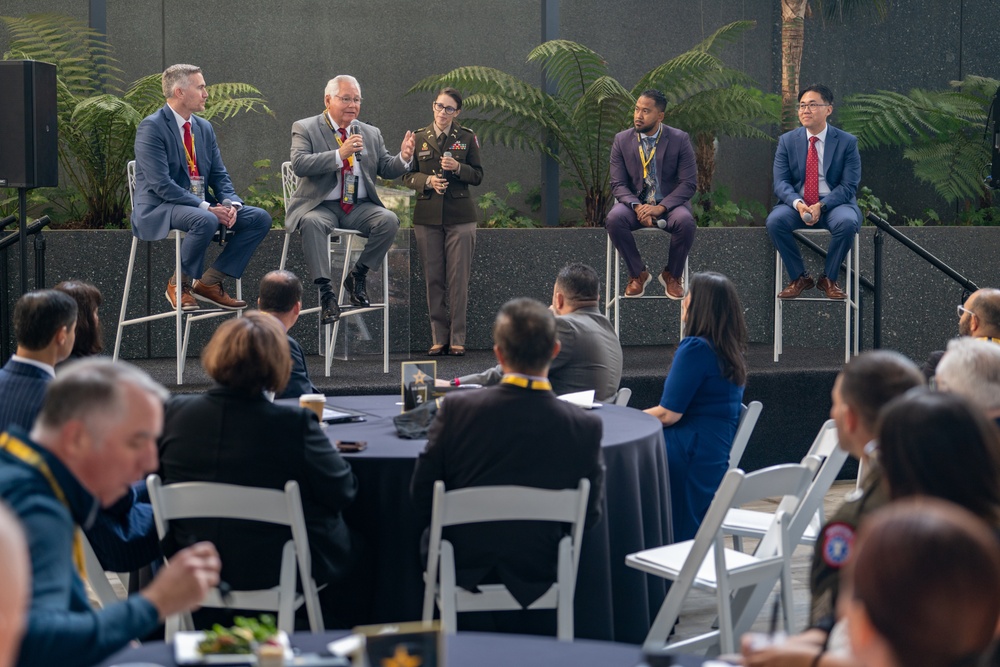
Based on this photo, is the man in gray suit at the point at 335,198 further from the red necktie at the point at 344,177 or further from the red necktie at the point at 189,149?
the red necktie at the point at 189,149

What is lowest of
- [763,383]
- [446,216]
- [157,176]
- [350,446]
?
[763,383]

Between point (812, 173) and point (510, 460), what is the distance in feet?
13.6

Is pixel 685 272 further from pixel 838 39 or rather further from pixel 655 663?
pixel 655 663

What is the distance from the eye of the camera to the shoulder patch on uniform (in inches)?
80.1

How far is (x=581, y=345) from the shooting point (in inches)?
165

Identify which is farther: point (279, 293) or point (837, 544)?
point (279, 293)

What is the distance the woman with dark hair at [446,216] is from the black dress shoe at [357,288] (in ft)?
3.13

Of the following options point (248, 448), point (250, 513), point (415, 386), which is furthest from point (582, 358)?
point (250, 513)

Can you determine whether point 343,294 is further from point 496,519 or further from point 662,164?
point 496,519

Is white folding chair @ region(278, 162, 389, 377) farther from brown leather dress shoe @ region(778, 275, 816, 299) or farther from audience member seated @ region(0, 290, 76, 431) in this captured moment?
audience member seated @ region(0, 290, 76, 431)

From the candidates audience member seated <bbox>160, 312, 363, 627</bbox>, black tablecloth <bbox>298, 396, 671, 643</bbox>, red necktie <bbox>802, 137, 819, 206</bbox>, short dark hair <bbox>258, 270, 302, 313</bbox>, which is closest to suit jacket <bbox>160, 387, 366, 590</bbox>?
audience member seated <bbox>160, 312, 363, 627</bbox>

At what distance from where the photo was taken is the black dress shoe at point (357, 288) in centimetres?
579

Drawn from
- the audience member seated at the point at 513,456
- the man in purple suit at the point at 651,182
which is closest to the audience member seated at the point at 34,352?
the audience member seated at the point at 513,456

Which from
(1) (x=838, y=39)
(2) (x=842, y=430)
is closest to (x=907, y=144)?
(1) (x=838, y=39)
